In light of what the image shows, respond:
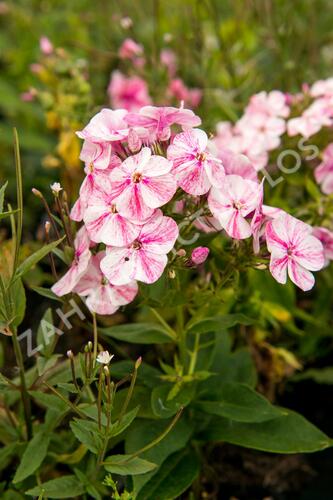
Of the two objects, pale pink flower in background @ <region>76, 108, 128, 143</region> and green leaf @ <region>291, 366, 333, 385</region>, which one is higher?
pale pink flower in background @ <region>76, 108, 128, 143</region>

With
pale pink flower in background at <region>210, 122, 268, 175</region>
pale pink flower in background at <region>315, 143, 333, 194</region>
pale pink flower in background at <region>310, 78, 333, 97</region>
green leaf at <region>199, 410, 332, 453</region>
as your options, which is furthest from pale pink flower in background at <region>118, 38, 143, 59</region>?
green leaf at <region>199, 410, 332, 453</region>

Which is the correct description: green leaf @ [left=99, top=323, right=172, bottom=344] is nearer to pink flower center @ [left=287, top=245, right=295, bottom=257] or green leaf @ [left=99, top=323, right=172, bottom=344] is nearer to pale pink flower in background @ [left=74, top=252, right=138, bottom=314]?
pale pink flower in background @ [left=74, top=252, right=138, bottom=314]

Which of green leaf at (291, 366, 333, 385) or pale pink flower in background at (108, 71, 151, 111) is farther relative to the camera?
pale pink flower in background at (108, 71, 151, 111)

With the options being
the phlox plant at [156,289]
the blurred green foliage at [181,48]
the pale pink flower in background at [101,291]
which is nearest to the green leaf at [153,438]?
the phlox plant at [156,289]

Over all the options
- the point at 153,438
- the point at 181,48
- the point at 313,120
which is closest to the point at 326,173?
the point at 313,120

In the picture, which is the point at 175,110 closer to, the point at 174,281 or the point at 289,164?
the point at 174,281

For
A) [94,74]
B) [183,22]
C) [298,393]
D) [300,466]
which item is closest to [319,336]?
[298,393]

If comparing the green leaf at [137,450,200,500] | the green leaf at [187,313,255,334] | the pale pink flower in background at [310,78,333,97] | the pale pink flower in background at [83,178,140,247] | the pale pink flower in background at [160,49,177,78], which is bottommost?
the green leaf at [137,450,200,500]
